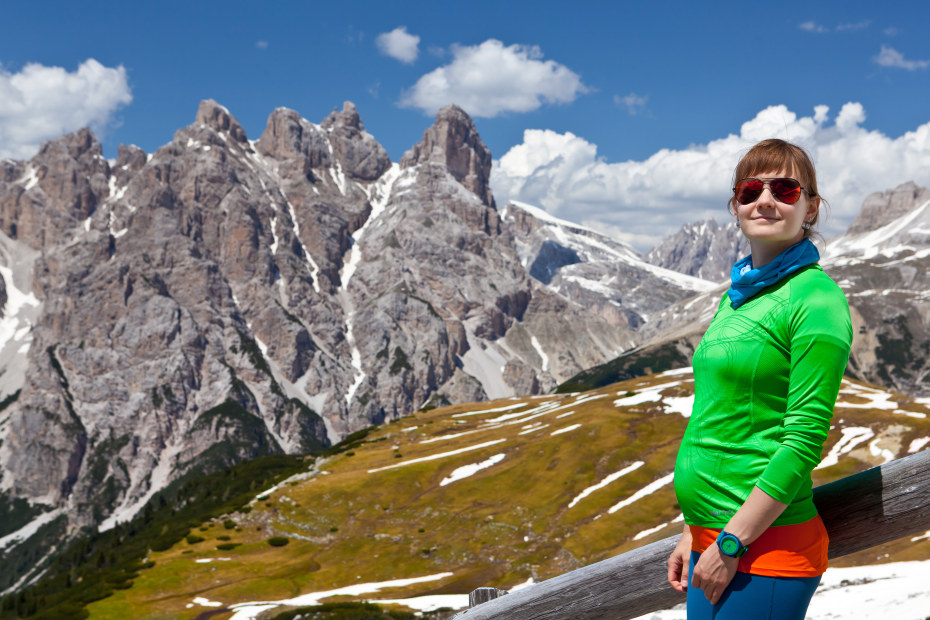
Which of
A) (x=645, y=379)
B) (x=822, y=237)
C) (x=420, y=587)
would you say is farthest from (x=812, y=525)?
(x=645, y=379)

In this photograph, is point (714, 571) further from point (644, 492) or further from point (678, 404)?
point (678, 404)

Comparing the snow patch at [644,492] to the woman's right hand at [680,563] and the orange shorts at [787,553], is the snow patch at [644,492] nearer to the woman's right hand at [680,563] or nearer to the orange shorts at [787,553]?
the woman's right hand at [680,563]

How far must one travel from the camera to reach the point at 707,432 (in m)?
5.64

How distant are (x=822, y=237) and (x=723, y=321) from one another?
60.5 inches

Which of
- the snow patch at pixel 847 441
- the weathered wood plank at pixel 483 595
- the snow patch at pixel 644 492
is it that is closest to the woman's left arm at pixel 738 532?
the weathered wood plank at pixel 483 595

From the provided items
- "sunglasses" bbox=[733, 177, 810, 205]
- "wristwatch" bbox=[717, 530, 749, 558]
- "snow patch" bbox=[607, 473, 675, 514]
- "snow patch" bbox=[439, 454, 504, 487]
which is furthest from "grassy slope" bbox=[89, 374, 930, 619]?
"sunglasses" bbox=[733, 177, 810, 205]

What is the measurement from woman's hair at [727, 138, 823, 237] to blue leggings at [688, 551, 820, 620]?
3.02 meters

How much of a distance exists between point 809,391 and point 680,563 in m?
2.25

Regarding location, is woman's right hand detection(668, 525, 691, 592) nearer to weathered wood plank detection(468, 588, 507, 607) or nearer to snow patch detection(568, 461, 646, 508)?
weathered wood plank detection(468, 588, 507, 607)

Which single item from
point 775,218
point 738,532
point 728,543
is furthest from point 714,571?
point 775,218

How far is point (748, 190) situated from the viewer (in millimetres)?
6137

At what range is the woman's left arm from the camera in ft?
16.4

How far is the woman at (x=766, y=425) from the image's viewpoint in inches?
197

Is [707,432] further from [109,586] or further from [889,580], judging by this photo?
[109,586]
